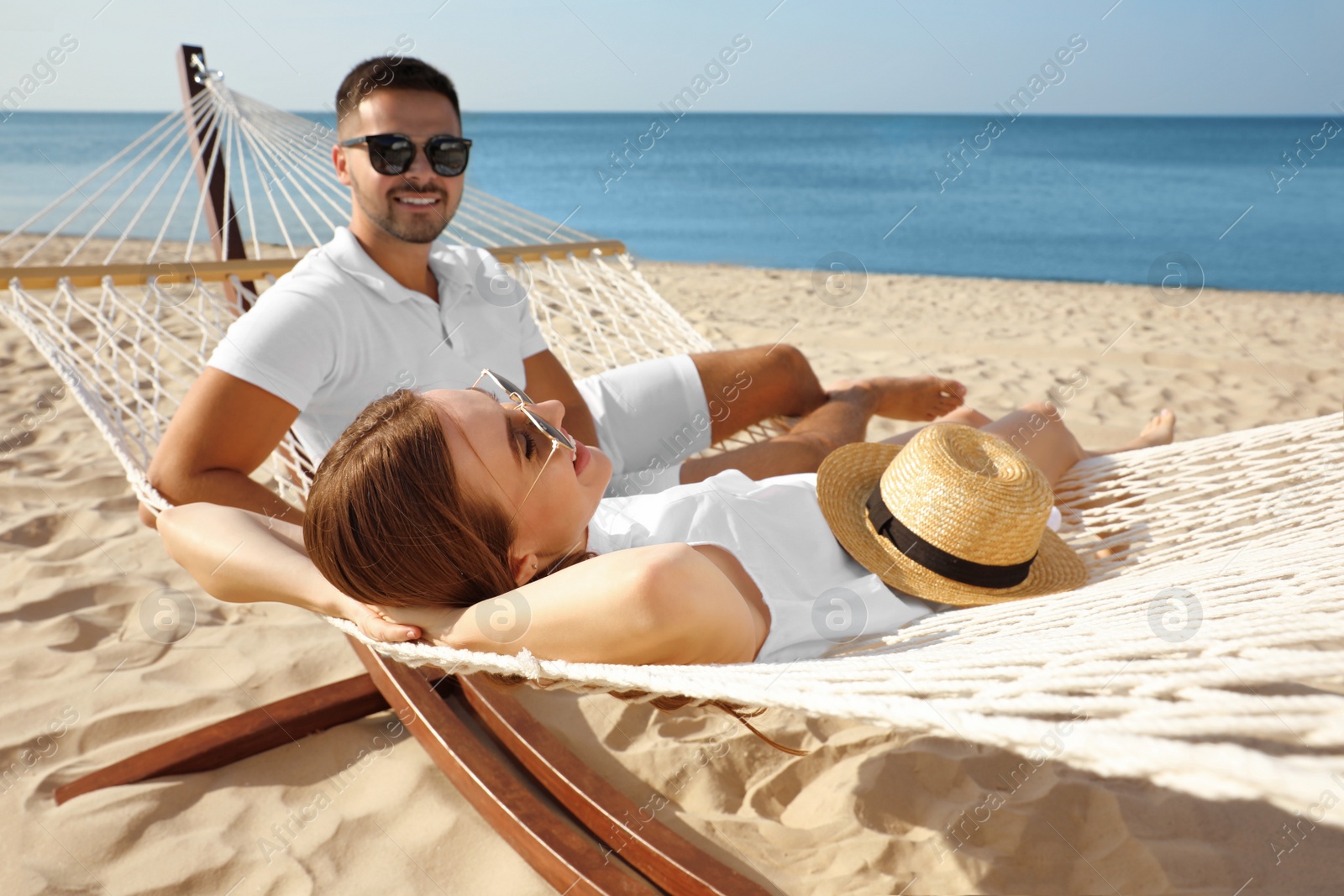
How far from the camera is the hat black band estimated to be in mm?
1193

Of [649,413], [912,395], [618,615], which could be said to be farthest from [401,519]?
[912,395]

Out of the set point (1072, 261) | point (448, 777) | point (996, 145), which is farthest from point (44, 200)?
point (996, 145)

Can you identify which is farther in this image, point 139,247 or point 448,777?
point 139,247

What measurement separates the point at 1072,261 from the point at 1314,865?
9.73m

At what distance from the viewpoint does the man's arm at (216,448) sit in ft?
4.18

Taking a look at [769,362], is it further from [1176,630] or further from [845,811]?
[1176,630]

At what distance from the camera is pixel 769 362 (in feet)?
6.36

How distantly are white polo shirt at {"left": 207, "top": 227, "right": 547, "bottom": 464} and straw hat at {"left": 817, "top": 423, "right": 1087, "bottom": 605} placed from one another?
73cm

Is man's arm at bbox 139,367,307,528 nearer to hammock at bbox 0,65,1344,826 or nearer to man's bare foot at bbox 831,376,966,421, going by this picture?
hammock at bbox 0,65,1344,826

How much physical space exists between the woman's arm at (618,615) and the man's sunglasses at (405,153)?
39.7 inches

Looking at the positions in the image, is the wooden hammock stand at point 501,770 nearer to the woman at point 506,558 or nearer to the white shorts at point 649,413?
the woman at point 506,558

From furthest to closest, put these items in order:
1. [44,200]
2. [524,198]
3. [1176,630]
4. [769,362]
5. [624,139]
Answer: [624,139]
[524,198]
[44,200]
[769,362]
[1176,630]

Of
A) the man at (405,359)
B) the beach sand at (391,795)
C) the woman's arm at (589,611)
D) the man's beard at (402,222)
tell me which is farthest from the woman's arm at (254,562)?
the man's beard at (402,222)

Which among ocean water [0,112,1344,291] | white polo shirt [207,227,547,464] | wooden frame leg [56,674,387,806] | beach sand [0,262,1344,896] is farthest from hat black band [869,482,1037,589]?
ocean water [0,112,1344,291]
